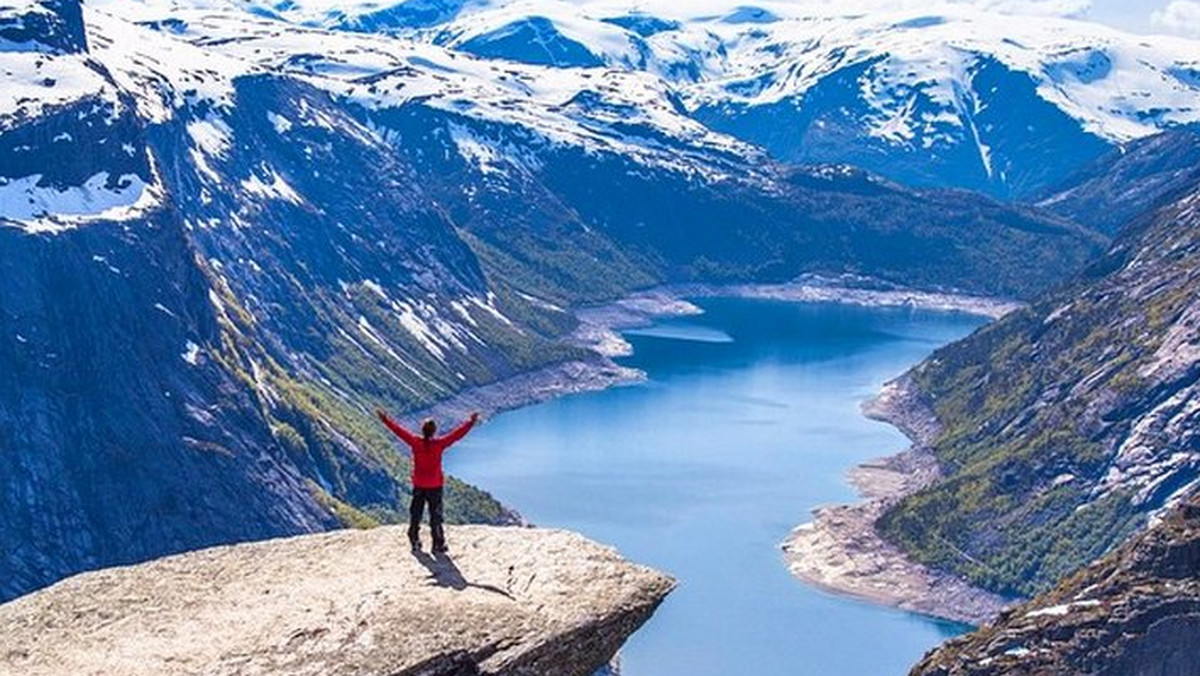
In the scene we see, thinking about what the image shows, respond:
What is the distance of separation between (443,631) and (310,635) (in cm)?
299

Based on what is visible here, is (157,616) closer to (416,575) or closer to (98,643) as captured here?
(98,643)

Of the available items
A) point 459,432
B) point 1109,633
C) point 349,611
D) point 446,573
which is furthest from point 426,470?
point 1109,633

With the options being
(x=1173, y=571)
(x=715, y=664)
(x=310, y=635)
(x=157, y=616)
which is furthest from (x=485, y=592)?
(x=715, y=664)

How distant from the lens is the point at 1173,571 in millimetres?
142250

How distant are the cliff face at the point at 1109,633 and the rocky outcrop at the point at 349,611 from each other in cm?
9198

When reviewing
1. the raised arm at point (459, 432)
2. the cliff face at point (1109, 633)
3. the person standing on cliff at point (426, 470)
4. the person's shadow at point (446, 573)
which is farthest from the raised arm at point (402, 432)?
the cliff face at point (1109, 633)

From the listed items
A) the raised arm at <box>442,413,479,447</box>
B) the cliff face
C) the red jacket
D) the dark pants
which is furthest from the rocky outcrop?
the cliff face

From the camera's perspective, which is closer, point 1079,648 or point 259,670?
point 259,670

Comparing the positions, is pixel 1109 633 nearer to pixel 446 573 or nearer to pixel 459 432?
pixel 459 432

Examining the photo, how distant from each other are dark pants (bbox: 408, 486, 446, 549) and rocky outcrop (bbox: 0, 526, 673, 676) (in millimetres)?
461

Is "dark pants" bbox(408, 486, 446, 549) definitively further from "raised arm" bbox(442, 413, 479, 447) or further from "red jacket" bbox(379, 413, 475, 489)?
"raised arm" bbox(442, 413, 479, 447)

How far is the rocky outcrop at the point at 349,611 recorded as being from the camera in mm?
38469

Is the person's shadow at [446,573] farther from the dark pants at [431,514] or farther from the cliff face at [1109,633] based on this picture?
the cliff face at [1109,633]

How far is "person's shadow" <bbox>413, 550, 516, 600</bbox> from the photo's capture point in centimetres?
4175
